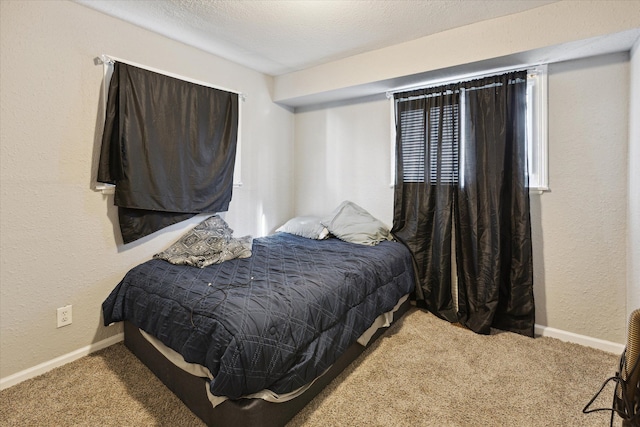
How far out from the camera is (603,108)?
7.29 ft

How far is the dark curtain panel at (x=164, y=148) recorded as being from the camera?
7.31 ft

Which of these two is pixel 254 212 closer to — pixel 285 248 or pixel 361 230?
pixel 285 248

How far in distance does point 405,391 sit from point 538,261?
5.12 ft

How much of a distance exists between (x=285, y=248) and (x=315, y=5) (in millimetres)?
1832

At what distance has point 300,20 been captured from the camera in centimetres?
229

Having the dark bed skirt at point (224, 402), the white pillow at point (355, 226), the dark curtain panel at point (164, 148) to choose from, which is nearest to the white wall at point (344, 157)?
the white pillow at point (355, 226)

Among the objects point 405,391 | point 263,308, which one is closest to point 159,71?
point 263,308

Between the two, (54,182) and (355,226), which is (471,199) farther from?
(54,182)

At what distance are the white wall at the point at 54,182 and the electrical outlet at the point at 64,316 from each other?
0.03 metres

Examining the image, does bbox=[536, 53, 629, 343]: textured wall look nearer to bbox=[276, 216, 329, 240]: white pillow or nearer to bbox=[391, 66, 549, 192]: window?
bbox=[391, 66, 549, 192]: window

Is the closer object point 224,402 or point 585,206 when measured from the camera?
point 224,402

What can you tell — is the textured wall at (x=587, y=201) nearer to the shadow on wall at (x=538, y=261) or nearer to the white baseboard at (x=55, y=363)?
the shadow on wall at (x=538, y=261)

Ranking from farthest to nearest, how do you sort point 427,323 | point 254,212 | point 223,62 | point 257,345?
point 254,212 < point 223,62 < point 427,323 < point 257,345

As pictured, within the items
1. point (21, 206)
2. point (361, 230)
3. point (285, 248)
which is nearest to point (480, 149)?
point (361, 230)
